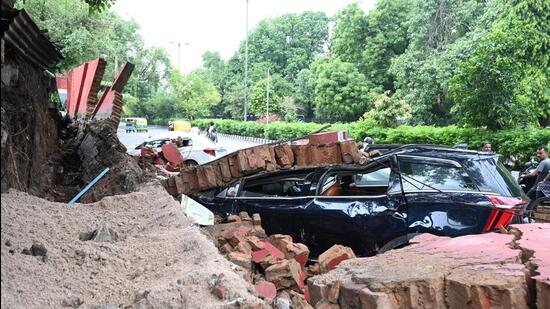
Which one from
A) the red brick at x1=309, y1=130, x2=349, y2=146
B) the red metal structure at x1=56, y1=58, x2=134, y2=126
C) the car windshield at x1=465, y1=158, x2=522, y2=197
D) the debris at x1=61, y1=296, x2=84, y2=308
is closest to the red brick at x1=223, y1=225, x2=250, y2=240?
the red brick at x1=309, y1=130, x2=349, y2=146

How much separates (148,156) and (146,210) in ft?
21.1

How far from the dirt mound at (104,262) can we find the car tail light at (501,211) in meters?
3.10

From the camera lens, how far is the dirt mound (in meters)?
2.56

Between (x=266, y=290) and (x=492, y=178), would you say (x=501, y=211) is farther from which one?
(x=266, y=290)

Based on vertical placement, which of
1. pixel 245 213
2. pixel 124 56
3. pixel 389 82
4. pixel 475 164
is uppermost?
pixel 124 56

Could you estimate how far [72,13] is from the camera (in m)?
21.7

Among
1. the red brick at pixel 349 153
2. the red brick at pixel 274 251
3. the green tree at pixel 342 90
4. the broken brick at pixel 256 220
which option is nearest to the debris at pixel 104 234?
the red brick at pixel 274 251

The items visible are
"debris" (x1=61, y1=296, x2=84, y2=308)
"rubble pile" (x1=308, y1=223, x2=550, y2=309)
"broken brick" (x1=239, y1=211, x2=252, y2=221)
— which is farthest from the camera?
"broken brick" (x1=239, y1=211, x2=252, y2=221)

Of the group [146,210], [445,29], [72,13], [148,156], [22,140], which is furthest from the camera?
[445,29]

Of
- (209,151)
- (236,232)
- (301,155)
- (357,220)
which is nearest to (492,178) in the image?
(357,220)

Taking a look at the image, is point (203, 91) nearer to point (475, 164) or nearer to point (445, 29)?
point (445, 29)

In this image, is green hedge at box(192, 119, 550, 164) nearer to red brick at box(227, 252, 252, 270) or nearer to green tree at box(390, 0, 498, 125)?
green tree at box(390, 0, 498, 125)

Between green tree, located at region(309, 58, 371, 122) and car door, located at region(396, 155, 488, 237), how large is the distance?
38.3 metres

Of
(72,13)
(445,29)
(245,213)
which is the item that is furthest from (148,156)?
(445,29)
